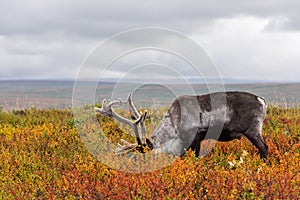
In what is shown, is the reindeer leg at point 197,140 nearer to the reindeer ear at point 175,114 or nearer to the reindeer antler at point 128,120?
the reindeer ear at point 175,114

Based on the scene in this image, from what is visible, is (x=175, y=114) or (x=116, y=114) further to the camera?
(x=116, y=114)

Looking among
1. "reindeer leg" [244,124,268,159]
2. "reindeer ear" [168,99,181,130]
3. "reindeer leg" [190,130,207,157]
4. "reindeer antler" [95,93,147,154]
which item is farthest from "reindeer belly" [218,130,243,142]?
"reindeer antler" [95,93,147,154]

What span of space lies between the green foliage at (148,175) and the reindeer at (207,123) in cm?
39

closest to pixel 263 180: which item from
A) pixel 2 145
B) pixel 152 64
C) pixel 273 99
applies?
pixel 152 64

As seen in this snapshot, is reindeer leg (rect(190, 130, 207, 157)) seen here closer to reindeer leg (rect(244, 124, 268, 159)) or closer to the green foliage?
the green foliage

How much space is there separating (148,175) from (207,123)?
182cm

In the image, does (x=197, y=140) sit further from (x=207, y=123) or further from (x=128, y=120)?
(x=128, y=120)

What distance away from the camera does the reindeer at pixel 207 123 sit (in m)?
8.12

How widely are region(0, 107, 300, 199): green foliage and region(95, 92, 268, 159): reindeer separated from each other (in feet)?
1.28

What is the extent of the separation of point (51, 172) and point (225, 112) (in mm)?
3142

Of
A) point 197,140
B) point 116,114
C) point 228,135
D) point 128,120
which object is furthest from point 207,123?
point 116,114

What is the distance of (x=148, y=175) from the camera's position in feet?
22.3

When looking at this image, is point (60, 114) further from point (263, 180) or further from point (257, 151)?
point (263, 180)

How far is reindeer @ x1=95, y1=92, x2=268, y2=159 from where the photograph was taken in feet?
26.7
